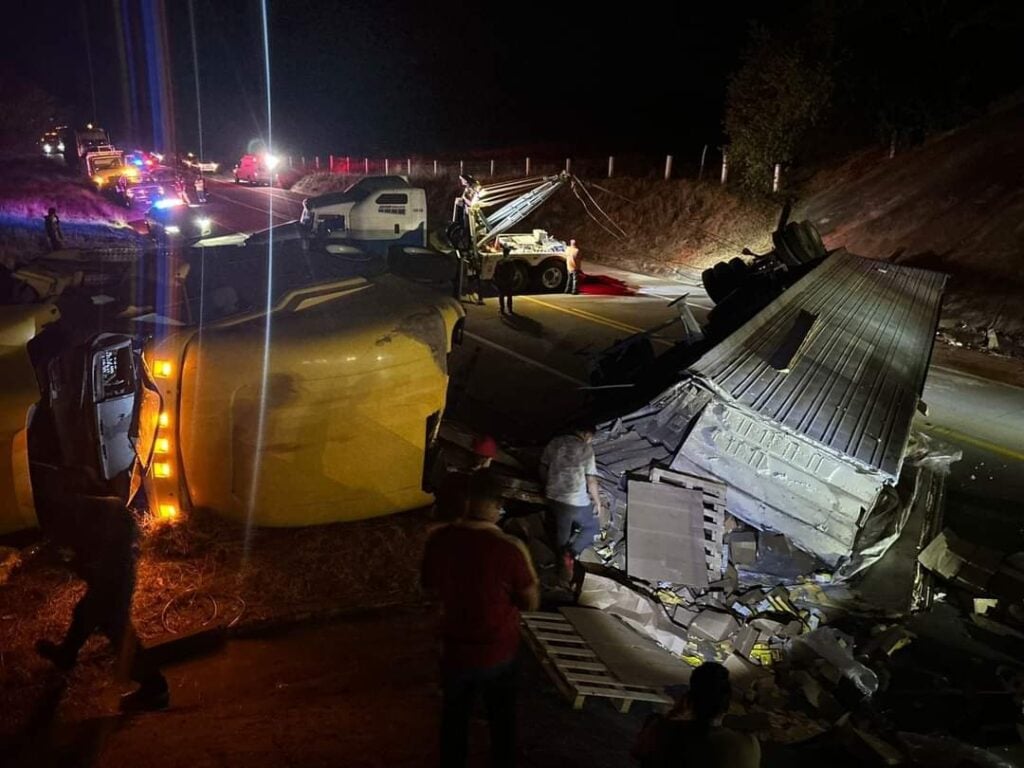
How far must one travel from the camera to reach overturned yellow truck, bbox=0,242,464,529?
4441mm

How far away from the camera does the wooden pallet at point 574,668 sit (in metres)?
3.99

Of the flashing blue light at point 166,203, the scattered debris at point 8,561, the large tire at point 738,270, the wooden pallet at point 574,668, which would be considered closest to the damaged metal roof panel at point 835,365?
the large tire at point 738,270

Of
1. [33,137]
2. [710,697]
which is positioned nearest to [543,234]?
[710,697]

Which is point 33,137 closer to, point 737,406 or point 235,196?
point 235,196

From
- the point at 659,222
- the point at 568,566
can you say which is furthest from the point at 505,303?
the point at 659,222

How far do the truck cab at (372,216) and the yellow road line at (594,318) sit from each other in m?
3.61

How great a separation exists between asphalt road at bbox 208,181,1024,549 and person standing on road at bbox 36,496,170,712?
515cm

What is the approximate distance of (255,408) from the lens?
15.3ft

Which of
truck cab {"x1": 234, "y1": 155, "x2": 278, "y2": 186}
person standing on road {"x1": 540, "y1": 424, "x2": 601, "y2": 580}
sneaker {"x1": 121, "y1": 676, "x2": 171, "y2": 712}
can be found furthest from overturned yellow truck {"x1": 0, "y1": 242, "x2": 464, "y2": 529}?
truck cab {"x1": 234, "y1": 155, "x2": 278, "y2": 186}

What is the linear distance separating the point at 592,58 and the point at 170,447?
215 ft

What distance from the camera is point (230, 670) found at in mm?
3949

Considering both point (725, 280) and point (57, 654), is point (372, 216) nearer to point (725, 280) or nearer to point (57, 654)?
point (725, 280)

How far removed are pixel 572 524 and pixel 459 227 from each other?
10.9 metres

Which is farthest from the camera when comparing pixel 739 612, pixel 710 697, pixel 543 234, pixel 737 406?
pixel 543 234
